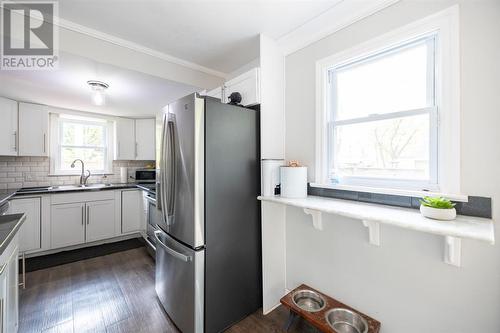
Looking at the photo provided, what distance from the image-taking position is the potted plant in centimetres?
103

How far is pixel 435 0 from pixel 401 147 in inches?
Result: 34.3

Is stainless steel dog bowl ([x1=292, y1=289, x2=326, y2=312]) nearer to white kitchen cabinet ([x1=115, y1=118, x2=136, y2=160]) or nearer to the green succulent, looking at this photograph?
the green succulent

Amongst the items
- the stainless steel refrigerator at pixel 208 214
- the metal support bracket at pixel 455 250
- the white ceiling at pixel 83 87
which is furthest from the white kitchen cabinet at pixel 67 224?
the metal support bracket at pixel 455 250

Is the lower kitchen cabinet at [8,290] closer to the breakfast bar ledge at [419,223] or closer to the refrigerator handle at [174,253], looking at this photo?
the refrigerator handle at [174,253]

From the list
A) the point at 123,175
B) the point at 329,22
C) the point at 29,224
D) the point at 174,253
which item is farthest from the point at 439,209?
the point at 123,175

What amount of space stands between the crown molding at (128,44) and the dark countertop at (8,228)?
1570mm

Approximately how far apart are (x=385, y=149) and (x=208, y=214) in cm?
141

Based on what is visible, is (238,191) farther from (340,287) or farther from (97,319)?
(97,319)

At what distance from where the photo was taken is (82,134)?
3.74 meters

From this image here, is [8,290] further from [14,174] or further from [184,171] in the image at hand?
[14,174]

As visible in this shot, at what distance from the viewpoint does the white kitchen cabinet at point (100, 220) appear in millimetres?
3189

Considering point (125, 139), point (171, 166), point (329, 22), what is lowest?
point (171, 166)

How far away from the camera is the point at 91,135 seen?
151 inches

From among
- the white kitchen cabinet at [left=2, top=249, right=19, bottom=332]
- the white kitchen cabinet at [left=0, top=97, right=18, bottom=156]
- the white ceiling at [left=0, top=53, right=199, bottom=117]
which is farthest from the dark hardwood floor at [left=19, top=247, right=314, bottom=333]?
the white ceiling at [left=0, top=53, right=199, bottom=117]
